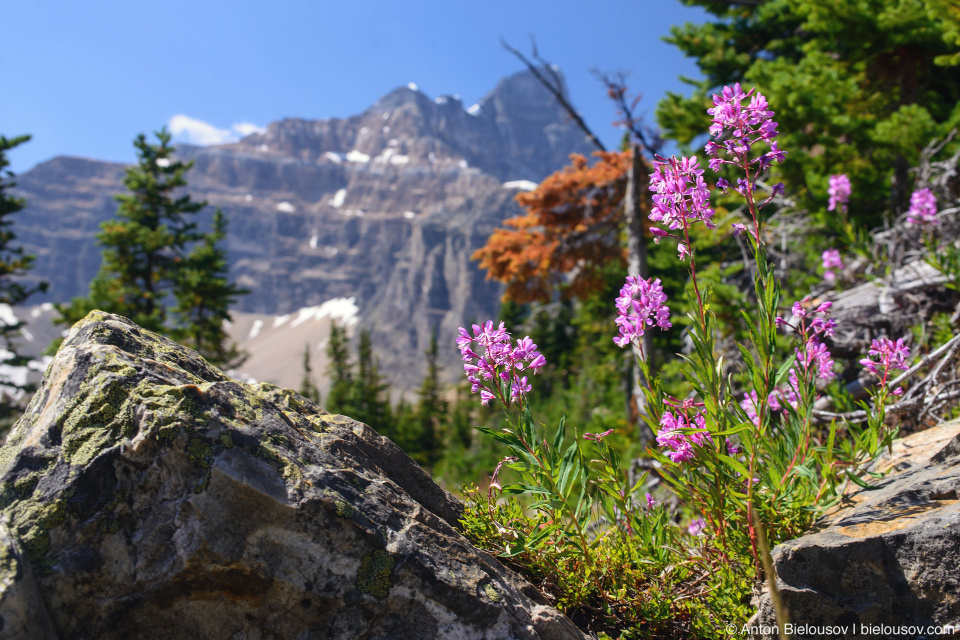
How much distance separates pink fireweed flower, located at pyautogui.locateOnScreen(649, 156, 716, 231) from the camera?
2.46 meters

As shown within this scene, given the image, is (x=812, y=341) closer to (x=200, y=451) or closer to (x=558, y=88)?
(x=200, y=451)

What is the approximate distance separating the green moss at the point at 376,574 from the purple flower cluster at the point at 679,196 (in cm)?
184

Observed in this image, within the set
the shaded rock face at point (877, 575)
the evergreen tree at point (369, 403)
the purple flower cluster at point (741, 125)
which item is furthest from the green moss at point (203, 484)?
the evergreen tree at point (369, 403)

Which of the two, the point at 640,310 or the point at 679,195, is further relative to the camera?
the point at 640,310

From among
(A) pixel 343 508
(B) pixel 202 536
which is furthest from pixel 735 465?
(B) pixel 202 536

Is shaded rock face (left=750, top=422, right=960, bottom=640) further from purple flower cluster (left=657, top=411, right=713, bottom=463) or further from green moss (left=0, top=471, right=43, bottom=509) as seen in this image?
green moss (left=0, top=471, right=43, bottom=509)

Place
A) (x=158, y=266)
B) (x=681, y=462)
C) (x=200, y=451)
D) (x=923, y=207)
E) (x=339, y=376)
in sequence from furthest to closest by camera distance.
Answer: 1. (x=339, y=376)
2. (x=158, y=266)
3. (x=923, y=207)
4. (x=681, y=462)
5. (x=200, y=451)

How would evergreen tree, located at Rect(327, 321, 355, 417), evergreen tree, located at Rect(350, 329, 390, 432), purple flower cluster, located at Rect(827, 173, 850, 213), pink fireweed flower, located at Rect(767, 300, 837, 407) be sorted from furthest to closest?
evergreen tree, located at Rect(327, 321, 355, 417) → evergreen tree, located at Rect(350, 329, 390, 432) → purple flower cluster, located at Rect(827, 173, 850, 213) → pink fireweed flower, located at Rect(767, 300, 837, 407)

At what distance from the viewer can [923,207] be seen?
19.2 feet

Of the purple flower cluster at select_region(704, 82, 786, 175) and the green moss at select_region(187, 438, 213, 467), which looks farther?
the purple flower cluster at select_region(704, 82, 786, 175)

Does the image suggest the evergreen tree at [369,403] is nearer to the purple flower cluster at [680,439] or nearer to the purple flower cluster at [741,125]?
the purple flower cluster at [680,439]

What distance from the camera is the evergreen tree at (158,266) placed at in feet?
67.3

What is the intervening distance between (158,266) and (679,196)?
78.3 feet

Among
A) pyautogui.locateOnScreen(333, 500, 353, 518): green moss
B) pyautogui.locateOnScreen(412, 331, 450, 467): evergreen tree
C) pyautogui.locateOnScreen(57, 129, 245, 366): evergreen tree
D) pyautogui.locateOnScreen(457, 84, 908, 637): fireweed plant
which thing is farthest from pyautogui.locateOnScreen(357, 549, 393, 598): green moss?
pyautogui.locateOnScreen(412, 331, 450, 467): evergreen tree
